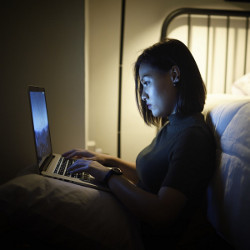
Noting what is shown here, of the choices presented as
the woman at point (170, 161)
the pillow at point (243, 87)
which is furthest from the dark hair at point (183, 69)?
the pillow at point (243, 87)

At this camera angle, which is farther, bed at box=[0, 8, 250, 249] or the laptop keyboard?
the laptop keyboard

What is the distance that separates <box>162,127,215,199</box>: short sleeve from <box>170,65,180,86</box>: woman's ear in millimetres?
214

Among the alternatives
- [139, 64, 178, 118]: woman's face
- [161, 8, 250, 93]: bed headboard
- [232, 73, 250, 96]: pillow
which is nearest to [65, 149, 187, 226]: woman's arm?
[139, 64, 178, 118]: woman's face

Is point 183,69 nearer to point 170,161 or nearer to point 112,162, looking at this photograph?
point 170,161

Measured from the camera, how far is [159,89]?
0.82m

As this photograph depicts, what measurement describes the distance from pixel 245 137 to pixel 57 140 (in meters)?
1.00

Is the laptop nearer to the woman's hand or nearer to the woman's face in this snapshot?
the woman's hand

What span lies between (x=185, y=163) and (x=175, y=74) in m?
0.36

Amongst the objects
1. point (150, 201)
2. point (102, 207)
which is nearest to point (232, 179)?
point (150, 201)

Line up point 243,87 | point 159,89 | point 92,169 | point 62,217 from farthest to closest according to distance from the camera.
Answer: point 243,87 → point 159,89 → point 92,169 → point 62,217

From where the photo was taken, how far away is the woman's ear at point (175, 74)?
0.79 meters

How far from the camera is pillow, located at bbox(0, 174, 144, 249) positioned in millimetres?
506

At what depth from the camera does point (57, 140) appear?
4.23ft

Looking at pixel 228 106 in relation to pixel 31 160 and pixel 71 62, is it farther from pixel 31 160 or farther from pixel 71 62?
pixel 31 160
